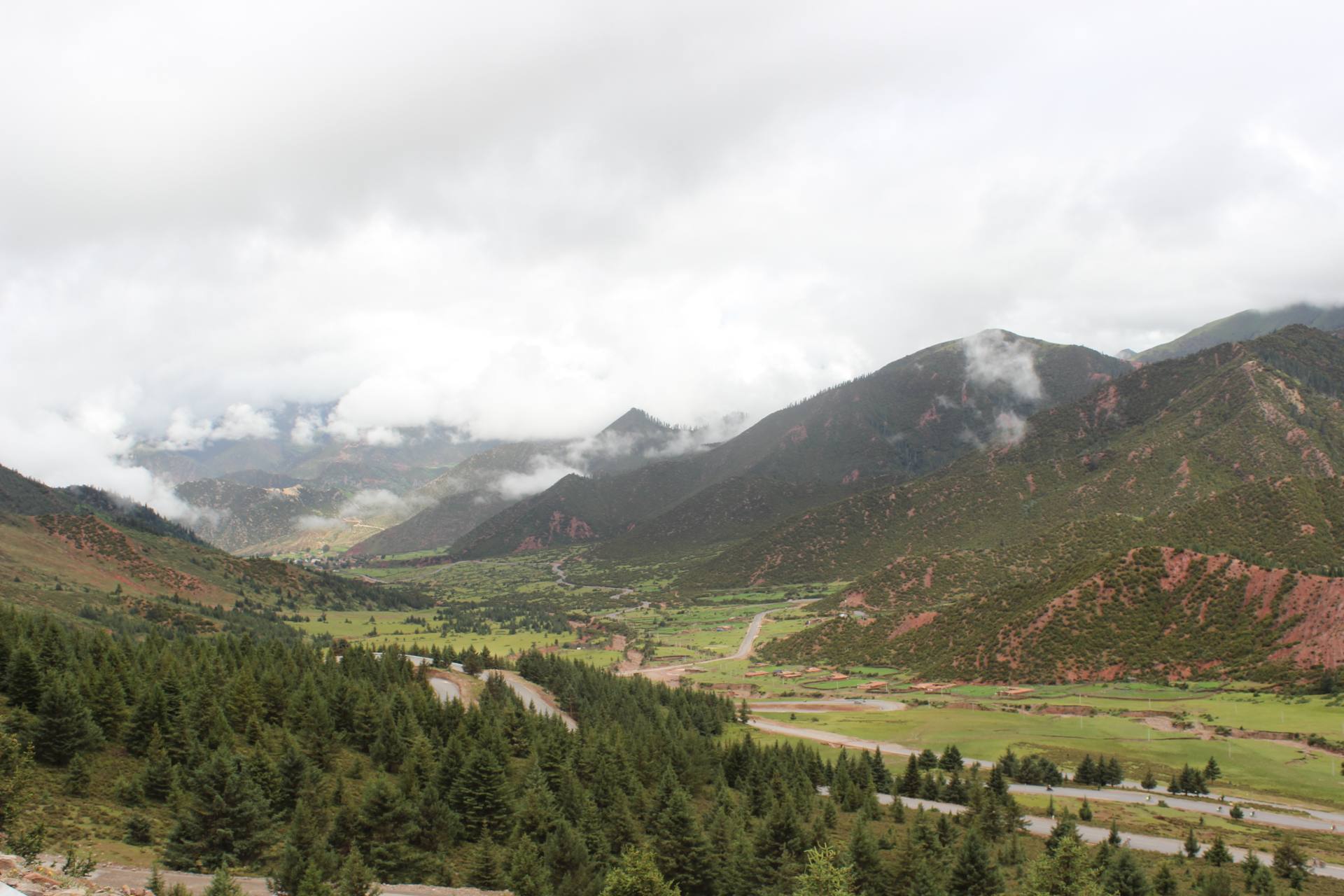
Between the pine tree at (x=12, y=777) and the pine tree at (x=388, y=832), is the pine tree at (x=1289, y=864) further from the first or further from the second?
the pine tree at (x=12, y=777)

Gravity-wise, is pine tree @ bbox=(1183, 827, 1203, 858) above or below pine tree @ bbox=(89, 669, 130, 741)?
below

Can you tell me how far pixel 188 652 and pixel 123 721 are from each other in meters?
31.9

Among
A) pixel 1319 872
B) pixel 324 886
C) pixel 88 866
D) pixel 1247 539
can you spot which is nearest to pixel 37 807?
pixel 88 866

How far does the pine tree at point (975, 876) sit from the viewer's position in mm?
47725

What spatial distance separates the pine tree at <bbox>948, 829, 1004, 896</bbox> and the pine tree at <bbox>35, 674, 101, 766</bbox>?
6044cm

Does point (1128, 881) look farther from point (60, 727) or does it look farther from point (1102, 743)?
point (60, 727)

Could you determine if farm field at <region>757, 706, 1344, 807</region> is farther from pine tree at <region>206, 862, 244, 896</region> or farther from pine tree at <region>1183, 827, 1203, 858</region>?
pine tree at <region>206, 862, 244, 896</region>

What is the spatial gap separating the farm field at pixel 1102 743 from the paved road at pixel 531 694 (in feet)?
128

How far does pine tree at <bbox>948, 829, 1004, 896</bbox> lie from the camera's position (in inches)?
1879

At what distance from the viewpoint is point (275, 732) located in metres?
63.0

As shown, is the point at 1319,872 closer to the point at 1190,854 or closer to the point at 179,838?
the point at 1190,854

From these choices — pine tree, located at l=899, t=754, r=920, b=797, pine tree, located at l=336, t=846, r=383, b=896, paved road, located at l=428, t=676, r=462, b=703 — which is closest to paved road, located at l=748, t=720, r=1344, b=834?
pine tree, located at l=899, t=754, r=920, b=797

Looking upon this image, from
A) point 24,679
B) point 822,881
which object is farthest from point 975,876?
point 24,679

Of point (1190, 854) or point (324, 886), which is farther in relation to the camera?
point (1190, 854)
